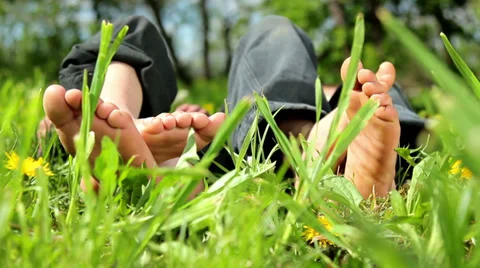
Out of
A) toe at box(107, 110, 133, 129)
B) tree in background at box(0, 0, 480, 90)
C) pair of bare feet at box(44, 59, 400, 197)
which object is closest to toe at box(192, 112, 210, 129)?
pair of bare feet at box(44, 59, 400, 197)

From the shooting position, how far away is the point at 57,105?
807mm

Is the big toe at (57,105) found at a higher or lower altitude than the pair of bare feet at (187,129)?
higher

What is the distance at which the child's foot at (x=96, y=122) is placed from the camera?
81cm

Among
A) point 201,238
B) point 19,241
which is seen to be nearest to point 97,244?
point 19,241

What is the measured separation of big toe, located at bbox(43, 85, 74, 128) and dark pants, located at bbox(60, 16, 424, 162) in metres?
0.60

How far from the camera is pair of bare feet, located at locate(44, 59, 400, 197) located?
2.71ft

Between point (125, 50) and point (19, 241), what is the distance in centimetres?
99

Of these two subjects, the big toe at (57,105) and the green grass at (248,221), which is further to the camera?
the big toe at (57,105)

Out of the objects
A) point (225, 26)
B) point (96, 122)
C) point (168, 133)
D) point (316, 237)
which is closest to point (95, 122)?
point (96, 122)

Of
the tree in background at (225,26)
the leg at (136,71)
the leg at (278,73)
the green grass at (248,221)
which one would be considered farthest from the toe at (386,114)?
the tree in background at (225,26)

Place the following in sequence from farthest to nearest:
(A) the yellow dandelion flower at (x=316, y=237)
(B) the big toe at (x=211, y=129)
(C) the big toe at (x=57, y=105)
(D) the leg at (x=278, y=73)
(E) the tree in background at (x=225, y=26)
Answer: (E) the tree in background at (x=225, y=26) < (D) the leg at (x=278, y=73) < (B) the big toe at (x=211, y=129) < (C) the big toe at (x=57, y=105) < (A) the yellow dandelion flower at (x=316, y=237)

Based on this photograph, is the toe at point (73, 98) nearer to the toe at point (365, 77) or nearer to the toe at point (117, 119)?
the toe at point (117, 119)

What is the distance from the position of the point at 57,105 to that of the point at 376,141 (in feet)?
1.44

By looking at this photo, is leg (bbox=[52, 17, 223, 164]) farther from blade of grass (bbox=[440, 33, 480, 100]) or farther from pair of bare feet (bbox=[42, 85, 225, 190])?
blade of grass (bbox=[440, 33, 480, 100])
